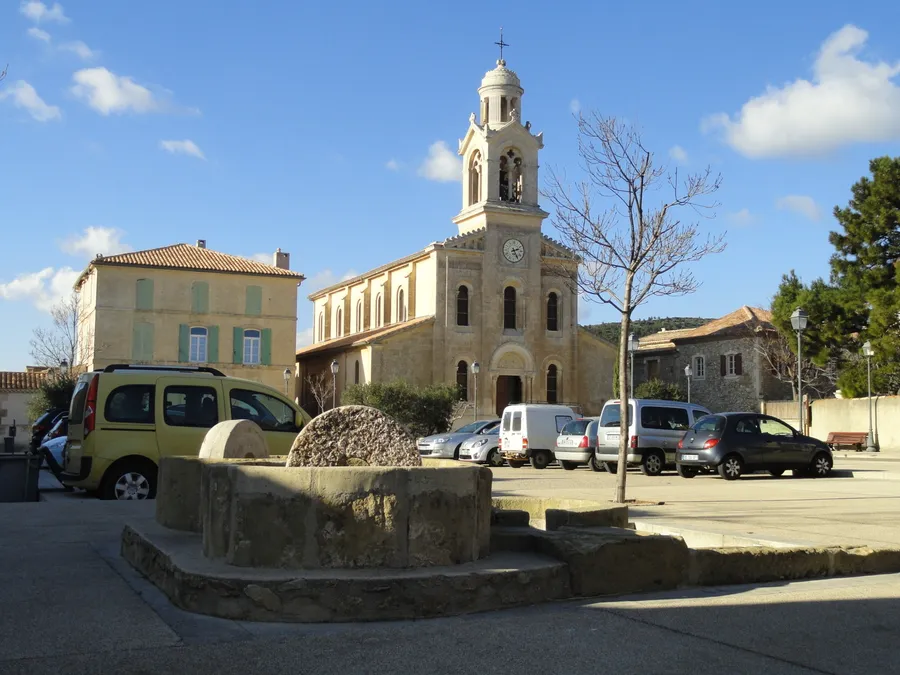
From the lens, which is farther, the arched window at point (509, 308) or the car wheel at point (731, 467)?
the arched window at point (509, 308)

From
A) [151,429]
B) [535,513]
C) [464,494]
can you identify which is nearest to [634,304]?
[535,513]

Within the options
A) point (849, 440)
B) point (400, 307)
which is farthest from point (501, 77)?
point (849, 440)

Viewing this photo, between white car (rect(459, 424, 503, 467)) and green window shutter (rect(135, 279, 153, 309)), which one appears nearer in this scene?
white car (rect(459, 424, 503, 467))

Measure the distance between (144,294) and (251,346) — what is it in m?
6.28

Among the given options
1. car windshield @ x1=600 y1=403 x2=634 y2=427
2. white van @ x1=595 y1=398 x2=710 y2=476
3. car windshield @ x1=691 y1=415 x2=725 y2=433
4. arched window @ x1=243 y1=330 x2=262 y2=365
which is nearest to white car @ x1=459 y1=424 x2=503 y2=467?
car windshield @ x1=600 y1=403 x2=634 y2=427

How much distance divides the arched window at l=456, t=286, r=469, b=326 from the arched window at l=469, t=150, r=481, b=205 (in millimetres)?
5399

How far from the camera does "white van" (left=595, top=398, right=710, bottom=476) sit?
22406 mm

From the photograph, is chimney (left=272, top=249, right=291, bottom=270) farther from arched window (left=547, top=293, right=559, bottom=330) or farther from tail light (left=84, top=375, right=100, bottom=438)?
tail light (left=84, top=375, right=100, bottom=438)

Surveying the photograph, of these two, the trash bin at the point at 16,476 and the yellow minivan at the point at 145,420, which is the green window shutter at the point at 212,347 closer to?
the trash bin at the point at 16,476

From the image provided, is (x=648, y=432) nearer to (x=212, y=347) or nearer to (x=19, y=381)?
(x=212, y=347)

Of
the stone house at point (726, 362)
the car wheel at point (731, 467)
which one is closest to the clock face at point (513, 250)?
the stone house at point (726, 362)

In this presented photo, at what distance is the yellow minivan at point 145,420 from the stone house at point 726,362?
146 ft

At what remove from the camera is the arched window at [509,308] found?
2144 inches

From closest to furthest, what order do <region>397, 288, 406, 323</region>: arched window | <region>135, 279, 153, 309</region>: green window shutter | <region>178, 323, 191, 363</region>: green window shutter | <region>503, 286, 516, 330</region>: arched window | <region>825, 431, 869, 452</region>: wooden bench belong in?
<region>825, 431, 869, 452</region>: wooden bench < <region>135, 279, 153, 309</region>: green window shutter < <region>178, 323, 191, 363</region>: green window shutter < <region>503, 286, 516, 330</region>: arched window < <region>397, 288, 406, 323</region>: arched window
